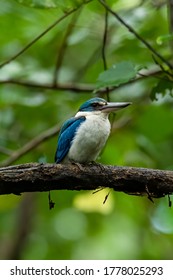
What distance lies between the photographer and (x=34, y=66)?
752cm

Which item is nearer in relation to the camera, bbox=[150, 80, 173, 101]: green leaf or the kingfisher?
the kingfisher

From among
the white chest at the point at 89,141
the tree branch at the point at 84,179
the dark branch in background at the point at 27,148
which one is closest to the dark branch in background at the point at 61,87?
the dark branch in background at the point at 27,148

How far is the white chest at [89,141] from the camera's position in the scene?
5094 millimetres

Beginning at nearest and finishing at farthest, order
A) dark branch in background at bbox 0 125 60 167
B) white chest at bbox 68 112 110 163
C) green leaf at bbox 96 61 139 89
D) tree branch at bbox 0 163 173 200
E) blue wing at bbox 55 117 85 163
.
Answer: tree branch at bbox 0 163 173 200 < green leaf at bbox 96 61 139 89 < white chest at bbox 68 112 110 163 < blue wing at bbox 55 117 85 163 < dark branch in background at bbox 0 125 60 167

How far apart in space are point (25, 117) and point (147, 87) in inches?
48.8

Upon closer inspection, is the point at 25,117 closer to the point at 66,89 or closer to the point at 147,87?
the point at 66,89

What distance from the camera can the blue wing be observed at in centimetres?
522

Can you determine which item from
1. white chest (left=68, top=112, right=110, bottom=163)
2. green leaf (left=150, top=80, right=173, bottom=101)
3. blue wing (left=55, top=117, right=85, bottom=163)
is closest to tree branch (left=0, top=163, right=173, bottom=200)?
white chest (left=68, top=112, right=110, bottom=163)

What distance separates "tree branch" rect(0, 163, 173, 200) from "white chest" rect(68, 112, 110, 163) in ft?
1.47

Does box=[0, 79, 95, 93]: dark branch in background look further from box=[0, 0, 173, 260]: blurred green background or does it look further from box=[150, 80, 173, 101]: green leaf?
box=[150, 80, 173, 101]: green leaf

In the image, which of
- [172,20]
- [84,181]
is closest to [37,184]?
[84,181]

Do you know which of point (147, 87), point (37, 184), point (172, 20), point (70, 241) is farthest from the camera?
point (70, 241)

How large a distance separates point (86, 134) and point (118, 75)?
0.46 m

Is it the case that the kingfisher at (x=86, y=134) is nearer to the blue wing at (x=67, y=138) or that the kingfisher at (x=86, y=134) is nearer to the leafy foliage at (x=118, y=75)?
the blue wing at (x=67, y=138)
